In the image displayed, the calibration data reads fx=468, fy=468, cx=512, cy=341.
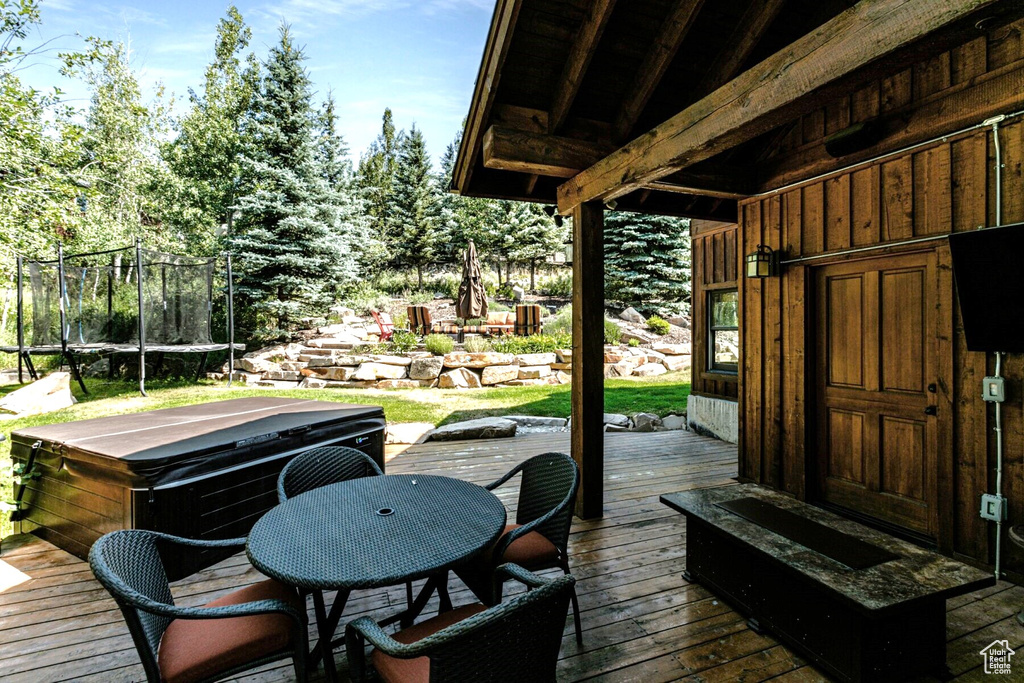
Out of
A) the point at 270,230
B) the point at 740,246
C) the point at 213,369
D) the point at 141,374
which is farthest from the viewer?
the point at 270,230

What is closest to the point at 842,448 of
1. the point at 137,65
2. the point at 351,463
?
Answer: the point at 351,463

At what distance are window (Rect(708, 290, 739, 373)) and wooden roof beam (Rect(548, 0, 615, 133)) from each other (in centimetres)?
352

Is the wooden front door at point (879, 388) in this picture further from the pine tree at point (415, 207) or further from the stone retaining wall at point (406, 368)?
the pine tree at point (415, 207)

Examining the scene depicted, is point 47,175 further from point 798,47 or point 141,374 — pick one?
point 798,47

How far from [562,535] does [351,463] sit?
126cm

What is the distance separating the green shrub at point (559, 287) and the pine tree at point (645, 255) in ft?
6.45

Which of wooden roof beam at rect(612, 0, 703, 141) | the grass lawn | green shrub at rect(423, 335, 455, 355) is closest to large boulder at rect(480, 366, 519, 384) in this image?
the grass lawn

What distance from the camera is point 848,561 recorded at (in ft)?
6.19


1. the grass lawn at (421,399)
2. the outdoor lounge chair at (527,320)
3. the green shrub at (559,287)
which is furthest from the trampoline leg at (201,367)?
the green shrub at (559,287)

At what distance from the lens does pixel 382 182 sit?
1898 cm

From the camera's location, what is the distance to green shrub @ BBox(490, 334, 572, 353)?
9.69 metres

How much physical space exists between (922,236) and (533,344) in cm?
736

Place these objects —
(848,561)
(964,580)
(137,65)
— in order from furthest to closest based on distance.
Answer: (137,65)
(848,561)
(964,580)

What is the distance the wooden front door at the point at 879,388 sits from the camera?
284 centimetres
